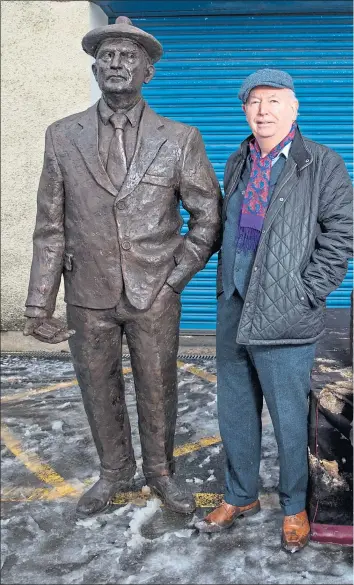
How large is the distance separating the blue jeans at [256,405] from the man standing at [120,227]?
1.04ft

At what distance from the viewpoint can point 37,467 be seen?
4.18 meters

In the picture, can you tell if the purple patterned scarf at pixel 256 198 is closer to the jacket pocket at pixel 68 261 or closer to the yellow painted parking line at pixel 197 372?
the jacket pocket at pixel 68 261

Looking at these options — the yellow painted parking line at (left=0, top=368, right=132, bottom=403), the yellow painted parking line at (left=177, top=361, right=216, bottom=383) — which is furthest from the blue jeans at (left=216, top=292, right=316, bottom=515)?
the yellow painted parking line at (left=0, top=368, right=132, bottom=403)

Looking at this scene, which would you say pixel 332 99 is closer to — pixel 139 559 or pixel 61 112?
pixel 61 112

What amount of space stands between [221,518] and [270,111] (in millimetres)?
1934

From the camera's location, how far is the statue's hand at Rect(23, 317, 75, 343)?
335cm

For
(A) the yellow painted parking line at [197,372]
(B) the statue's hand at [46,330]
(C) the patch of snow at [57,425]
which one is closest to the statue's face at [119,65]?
(B) the statue's hand at [46,330]

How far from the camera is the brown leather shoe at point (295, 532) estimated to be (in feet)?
10.4

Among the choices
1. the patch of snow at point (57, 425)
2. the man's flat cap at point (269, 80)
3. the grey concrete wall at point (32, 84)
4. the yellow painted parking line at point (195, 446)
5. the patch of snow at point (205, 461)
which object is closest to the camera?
the man's flat cap at point (269, 80)

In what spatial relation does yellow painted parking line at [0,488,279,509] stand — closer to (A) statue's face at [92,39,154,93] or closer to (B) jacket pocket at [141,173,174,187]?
(B) jacket pocket at [141,173,174,187]

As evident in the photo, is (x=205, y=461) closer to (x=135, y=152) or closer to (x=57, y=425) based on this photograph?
(x=57, y=425)

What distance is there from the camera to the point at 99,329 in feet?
11.2

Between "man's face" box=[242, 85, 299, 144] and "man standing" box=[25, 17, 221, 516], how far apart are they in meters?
0.43

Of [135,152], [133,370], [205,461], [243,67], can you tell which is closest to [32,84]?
[243,67]
